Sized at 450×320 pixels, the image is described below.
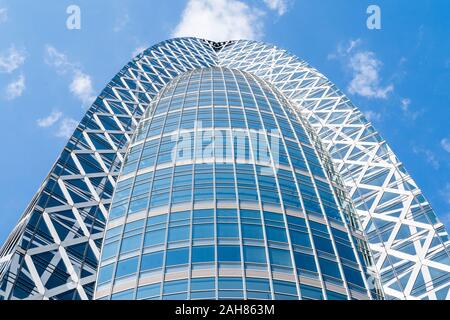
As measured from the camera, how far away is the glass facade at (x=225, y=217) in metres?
35.2

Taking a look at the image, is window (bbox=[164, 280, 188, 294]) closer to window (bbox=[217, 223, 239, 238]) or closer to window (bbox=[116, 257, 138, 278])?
window (bbox=[116, 257, 138, 278])

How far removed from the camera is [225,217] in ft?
132

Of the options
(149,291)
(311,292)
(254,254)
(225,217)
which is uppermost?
(225,217)

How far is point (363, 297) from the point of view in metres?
37.4

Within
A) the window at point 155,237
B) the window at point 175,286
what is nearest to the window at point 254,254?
the window at point 175,286

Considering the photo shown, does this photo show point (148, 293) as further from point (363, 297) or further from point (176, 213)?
point (363, 297)

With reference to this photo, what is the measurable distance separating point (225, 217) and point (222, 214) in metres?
0.45

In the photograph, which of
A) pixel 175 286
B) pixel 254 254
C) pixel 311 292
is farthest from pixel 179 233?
pixel 311 292

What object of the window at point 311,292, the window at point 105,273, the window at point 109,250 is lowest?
the window at point 311,292

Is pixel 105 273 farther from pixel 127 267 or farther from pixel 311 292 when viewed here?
pixel 311 292

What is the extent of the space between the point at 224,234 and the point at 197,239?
1979 mm

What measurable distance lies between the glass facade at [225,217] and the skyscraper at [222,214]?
0.36 feet

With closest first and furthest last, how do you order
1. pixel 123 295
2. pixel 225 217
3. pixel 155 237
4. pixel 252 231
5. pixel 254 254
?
pixel 123 295
pixel 254 254
pixel 155 237
pixel 252 231
pixel 225 217

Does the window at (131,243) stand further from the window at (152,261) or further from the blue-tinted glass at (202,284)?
the blue-tinted glass at (202,284)
